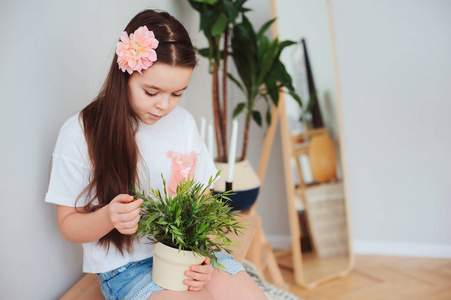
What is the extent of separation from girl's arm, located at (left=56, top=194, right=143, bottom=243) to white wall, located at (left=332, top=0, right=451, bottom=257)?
6.24 ft

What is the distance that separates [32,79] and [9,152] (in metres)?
0.18

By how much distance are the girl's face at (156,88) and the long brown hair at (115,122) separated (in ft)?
0.07

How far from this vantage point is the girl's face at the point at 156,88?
0.91 metres

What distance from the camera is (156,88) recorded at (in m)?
0.92

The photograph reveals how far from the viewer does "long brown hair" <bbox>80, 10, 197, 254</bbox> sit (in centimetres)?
94

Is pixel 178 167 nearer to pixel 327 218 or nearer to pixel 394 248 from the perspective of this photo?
pixel 327 218

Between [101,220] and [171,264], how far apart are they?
18 centimetres

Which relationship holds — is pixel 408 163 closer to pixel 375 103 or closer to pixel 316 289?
pixel 375 103

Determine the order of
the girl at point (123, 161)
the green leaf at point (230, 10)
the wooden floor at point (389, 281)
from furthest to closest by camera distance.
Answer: the wooden floor at point (389, 281)
the green leaf at point (230, 10)
the girl at point (123, 161)

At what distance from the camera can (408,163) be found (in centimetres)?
241

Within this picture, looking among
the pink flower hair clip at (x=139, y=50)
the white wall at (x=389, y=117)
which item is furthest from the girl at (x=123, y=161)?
the white wall at (x=389, y=117)

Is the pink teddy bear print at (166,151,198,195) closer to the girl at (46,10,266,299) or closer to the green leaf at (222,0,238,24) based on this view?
the girl at (46,10,266,299)

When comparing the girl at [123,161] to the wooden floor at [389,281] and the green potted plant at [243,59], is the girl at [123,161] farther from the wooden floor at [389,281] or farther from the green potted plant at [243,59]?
the wooden floor at [389,281]

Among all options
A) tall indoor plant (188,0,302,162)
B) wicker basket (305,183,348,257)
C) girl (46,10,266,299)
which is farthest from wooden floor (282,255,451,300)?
girl (46,10,266,299)
